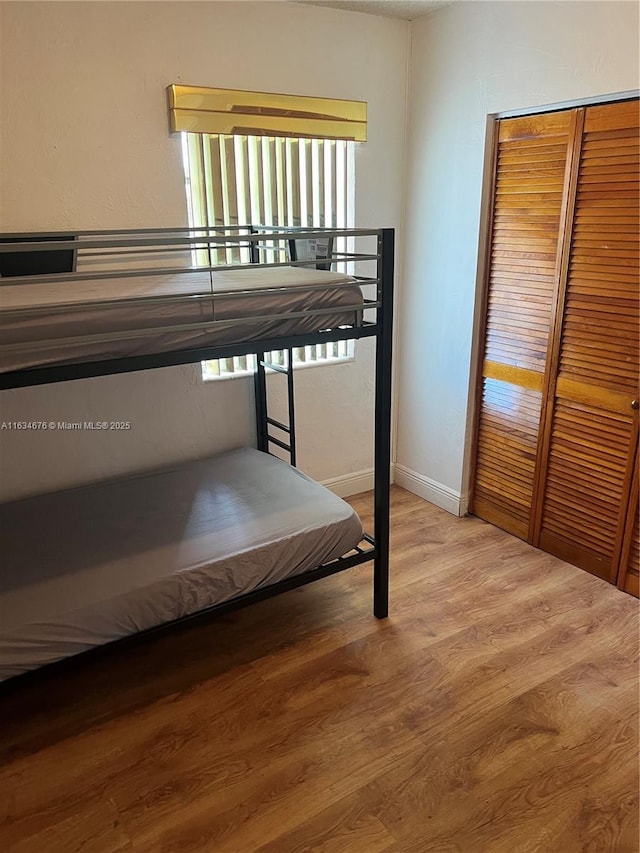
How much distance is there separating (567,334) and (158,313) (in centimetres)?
175

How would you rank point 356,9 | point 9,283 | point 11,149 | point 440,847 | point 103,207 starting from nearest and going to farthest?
point 440,847 < point 9,283 < point 11,149 < point 103,207 < point 356,9

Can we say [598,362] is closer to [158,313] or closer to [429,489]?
[429,489]

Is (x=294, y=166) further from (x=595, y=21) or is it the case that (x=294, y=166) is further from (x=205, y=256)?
(x=595, y=21)

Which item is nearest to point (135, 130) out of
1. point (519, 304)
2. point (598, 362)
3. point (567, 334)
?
point (519, 304)

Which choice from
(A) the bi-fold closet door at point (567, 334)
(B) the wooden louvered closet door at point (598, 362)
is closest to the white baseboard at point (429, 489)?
(A) the bi-fold closet door at point (567, 334)

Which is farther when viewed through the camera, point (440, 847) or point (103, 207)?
point (103, 207)

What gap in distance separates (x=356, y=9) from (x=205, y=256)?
130cm

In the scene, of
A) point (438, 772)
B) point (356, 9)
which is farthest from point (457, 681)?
point (356, 9)

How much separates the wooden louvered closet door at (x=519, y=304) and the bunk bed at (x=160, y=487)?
899 millimetres

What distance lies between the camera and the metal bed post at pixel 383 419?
6.89ft

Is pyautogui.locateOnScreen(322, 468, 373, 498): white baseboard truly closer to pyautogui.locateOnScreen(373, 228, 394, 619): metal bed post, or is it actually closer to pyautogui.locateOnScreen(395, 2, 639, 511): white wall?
pyautogui.locateOnScreen(395, 2, 639, 511): white wall

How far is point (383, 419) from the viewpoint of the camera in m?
2.30

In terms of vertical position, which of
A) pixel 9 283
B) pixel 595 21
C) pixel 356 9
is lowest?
pixel 9 283

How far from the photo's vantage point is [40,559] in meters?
2.04
